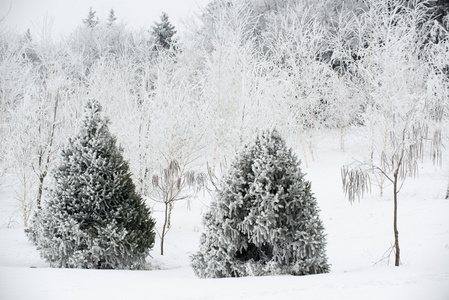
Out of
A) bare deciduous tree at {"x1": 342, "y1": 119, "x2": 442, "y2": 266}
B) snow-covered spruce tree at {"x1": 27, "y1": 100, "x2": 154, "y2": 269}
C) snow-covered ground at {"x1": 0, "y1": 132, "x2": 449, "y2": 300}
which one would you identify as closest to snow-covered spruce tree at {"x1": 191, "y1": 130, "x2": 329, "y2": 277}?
snow-covered ground at {"x1": 0, "y1": 132, "x2": 449, "y2": 300}

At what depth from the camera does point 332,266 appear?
7281mm

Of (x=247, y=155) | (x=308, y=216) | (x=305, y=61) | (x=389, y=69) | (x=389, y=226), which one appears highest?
(x=305, y=61)

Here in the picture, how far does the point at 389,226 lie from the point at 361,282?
23.4 ft

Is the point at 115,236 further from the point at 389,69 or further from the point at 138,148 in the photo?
the point at 389,69

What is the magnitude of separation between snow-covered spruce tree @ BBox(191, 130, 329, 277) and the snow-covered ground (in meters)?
0.33

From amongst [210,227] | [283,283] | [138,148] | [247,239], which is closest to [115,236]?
[210,227]

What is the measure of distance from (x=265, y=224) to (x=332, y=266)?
3.27m

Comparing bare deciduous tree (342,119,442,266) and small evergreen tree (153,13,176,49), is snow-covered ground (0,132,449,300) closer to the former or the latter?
bare deciduous tree (342,119,442,266)

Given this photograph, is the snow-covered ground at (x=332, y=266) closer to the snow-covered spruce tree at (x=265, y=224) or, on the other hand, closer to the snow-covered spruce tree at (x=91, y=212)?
the snow-covered spruce tree at (x=265, y=224)

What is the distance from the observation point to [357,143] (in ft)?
72.3

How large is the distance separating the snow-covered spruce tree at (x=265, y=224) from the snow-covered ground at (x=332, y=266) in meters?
0.33

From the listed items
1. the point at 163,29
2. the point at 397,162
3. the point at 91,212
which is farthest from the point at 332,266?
the point at 163,29

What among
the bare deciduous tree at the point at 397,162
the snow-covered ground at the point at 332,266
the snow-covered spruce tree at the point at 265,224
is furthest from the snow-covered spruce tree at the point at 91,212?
the bare deciduous tree at the point at 397,162

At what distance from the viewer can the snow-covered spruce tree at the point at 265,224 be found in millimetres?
4926
